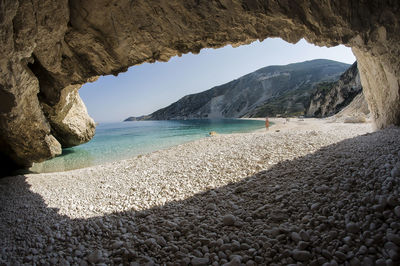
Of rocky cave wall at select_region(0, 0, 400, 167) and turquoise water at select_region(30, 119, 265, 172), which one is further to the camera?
turquoise water at select_region(30, 119, 265, 172)

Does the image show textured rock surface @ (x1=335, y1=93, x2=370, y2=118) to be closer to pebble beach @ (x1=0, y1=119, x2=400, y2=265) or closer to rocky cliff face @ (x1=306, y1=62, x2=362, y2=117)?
rocky cliff face @ (x1=306, y1=62, x2=362, y2=117)

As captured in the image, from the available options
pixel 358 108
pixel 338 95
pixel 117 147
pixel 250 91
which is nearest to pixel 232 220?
pixel 117 147

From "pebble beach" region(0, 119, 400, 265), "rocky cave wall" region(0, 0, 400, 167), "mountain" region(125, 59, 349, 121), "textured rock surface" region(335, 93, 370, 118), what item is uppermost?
"mountain" region(125, 59, 349, 121)

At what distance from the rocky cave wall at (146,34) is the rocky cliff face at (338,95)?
1640 inches

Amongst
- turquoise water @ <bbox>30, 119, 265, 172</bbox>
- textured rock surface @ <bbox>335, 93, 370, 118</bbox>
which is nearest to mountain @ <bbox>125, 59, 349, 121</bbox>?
textured rock surface @ <bbox>335, 93, 370, 118</bbox>

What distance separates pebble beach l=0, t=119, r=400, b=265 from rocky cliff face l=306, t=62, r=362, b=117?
147 ft

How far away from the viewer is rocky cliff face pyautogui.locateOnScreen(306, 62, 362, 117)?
40.5 metres

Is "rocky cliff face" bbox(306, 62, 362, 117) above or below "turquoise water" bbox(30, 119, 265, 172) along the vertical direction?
above

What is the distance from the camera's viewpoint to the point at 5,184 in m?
8.52

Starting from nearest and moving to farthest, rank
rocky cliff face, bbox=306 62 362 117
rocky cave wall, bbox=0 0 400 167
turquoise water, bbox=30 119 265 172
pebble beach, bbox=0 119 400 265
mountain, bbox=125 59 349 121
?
pebble beach, bbox=0 119 400 265 → rocky cave wall, bbox=0 0 400 167 → turquoise water, bbox=30 119 265 172 → rocky cliff face, bbox=306 62 362 117 → mountain, bbox=125 59 349 121

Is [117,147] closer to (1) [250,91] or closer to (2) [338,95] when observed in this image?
(2) [338,95]

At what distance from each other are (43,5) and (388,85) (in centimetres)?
1193

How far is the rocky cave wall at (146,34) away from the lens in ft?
15.9

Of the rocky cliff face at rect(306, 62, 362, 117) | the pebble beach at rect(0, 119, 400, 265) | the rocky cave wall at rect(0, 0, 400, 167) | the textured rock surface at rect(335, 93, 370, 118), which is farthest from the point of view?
the rocky cliff face at rect(306, 62, 362, 117)
